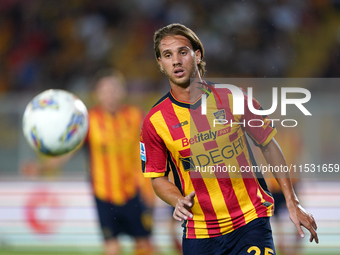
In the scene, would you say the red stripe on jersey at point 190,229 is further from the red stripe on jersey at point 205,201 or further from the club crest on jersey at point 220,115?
the club crest on jersey at point 220,115

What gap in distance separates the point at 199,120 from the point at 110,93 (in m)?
2.53

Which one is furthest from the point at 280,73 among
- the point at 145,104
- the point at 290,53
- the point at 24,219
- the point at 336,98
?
the point at 24,219

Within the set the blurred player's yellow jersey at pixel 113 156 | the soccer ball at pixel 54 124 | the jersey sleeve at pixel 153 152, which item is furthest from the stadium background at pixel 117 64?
the jersey sleeve at pixel 153 152

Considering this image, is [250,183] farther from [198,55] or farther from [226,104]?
[198,55]

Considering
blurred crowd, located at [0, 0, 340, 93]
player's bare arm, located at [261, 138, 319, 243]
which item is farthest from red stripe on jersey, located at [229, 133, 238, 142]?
blurred crowd, located at [0, 0, 340, 93]

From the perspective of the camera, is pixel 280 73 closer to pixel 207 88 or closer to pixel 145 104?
pixel 145 104

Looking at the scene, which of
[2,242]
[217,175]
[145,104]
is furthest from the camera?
[145,104]

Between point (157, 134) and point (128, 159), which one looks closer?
point (157, 134)

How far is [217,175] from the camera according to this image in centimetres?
282

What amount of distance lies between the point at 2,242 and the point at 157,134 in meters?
5.00

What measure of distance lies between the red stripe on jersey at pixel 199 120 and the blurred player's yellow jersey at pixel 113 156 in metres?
2.33

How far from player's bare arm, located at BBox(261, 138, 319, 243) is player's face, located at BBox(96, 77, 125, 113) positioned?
266 centimetres

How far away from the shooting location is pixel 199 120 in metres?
2.87

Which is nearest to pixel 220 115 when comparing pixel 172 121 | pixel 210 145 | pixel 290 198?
pixel 210 145
